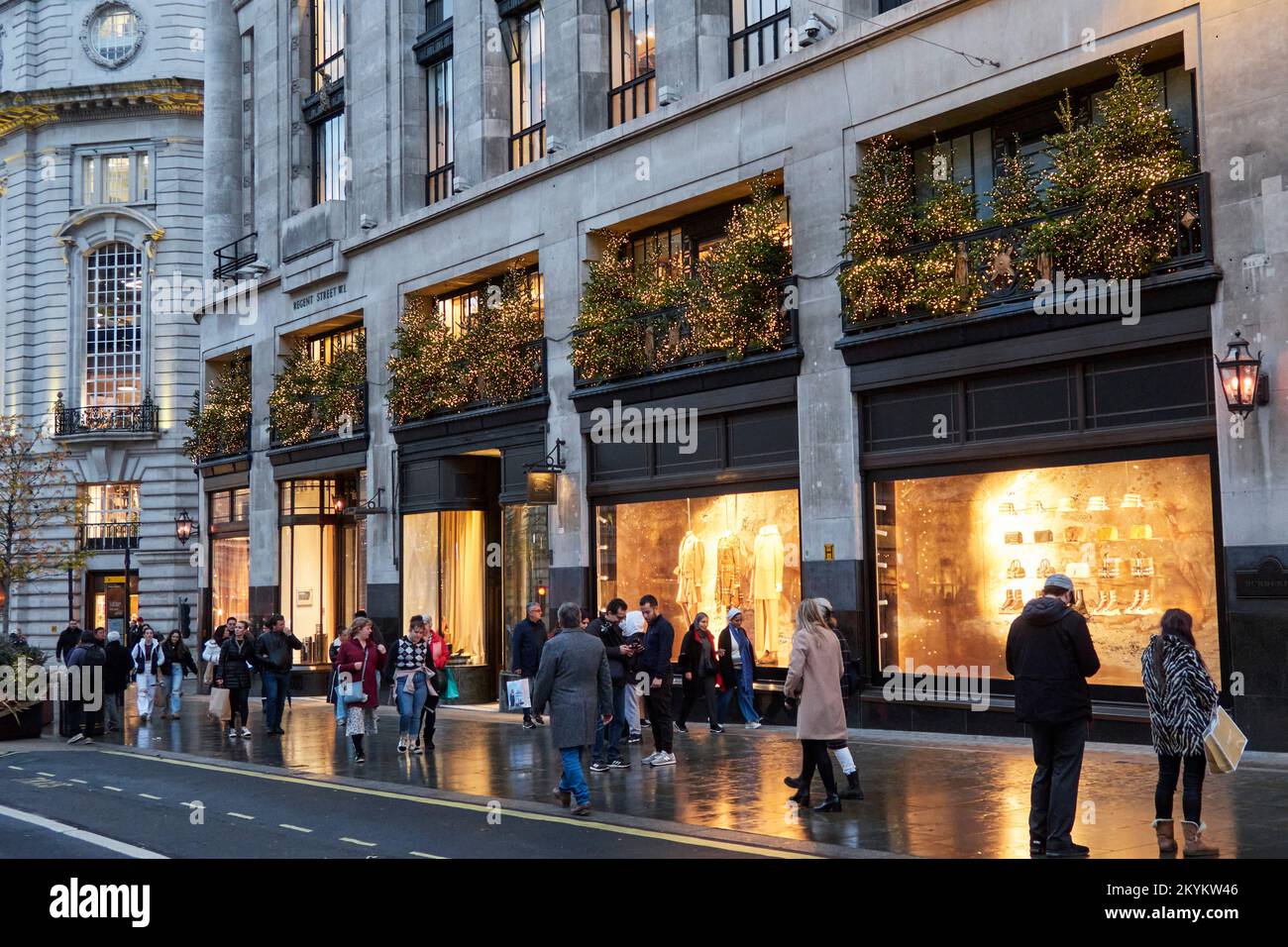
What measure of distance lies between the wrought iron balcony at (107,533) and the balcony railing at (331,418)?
1976 cm

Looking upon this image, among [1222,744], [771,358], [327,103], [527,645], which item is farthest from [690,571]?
[327,103]

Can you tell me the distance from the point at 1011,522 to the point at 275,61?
24.1m

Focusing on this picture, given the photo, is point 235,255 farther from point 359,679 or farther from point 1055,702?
point 1055,702

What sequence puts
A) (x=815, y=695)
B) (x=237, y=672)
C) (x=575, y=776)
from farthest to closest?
(x=237, y=672), (x=575, y=776), (x=815, y=695)

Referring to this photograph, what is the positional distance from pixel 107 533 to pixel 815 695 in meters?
43.1

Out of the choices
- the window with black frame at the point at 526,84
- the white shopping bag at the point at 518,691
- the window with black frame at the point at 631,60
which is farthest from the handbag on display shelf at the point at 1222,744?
the window with black frame at the point at 526,84

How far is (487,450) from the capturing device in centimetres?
2692

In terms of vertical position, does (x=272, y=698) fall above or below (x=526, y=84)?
below

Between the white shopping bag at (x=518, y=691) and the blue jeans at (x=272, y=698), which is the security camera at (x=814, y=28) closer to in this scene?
the white shopping bag at (x=518, y=691)

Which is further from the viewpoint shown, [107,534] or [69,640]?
[107,534]

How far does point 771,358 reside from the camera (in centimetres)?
2066

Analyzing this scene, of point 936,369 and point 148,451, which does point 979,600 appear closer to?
point 936,369

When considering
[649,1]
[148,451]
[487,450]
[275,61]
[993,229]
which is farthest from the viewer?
[148,451]

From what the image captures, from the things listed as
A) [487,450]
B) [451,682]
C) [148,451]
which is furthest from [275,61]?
[148,451]
